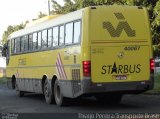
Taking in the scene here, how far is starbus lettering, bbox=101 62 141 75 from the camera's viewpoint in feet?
55.6

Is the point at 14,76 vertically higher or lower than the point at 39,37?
lower

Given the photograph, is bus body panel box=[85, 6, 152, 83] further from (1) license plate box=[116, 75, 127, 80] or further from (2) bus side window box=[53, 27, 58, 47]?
(2) bus side window box=[53, 27, 58, 47]

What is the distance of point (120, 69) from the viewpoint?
56.1ft

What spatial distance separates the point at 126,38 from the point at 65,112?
3.02m

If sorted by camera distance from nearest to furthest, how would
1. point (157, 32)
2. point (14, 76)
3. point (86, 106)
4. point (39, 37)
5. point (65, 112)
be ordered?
point (65, 112) → point (86, 106) → point (39, 37) → point (14, 76) → point (157, 32)

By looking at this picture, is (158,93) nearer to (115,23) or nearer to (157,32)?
(115,23)

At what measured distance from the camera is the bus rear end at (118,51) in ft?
55.1

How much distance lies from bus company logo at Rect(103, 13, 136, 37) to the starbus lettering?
0.98m

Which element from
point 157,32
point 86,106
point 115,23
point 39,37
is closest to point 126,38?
point 115,23

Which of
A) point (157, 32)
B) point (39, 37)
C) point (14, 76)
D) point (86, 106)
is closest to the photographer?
point (86, 106)

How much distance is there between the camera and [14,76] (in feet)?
88.5
